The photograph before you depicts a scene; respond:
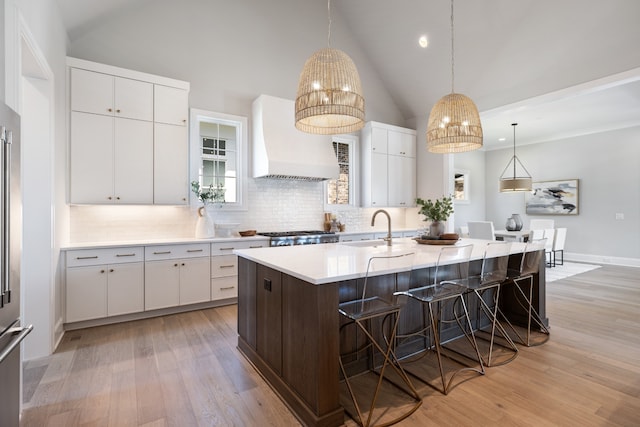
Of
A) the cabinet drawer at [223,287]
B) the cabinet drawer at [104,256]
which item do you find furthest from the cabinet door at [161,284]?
A: the cabinet drawer at [223,287]

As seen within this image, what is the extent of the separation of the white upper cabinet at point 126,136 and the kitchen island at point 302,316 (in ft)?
6.04

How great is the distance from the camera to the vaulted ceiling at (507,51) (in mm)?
3779

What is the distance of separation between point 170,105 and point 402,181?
414cm

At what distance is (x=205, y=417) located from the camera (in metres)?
1.95

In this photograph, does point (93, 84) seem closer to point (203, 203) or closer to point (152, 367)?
point (203, 203)

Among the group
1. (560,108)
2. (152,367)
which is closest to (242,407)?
(152,367)

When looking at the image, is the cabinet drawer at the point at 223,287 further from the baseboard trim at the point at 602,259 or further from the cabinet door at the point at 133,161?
the baseboard trim at the point at 602,259

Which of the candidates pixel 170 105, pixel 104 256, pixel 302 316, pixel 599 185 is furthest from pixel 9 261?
pixel 599 185

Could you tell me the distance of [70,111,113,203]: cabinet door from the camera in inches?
137

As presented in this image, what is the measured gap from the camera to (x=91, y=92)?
3537 mm

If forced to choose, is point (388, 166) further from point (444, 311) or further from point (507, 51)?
point (444, 311)

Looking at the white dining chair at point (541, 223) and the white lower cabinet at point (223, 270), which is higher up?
the white dining chair at point (541, 223)

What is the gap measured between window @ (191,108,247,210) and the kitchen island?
2.12m

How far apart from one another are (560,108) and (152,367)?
7318mm
